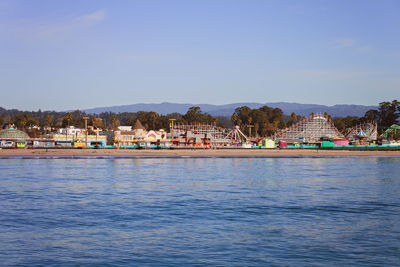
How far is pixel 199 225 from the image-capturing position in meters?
20.6

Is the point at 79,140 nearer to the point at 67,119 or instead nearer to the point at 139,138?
the point at 139,138

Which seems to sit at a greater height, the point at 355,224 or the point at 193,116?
the point at 193,116

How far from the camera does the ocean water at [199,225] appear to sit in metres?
15.6

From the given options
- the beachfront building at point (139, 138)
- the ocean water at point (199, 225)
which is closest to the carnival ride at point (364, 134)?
the beachfront building at point (139, 138)

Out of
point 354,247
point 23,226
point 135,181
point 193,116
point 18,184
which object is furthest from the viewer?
point 193,116

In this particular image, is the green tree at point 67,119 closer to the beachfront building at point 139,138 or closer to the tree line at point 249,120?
the tree line at point 249,120

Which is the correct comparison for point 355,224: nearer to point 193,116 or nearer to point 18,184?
point 18,184

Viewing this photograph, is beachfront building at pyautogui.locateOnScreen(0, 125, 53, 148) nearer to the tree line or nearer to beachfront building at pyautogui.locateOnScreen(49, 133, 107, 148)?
beachfront building at pyautogui.locateOnScreen(49, 133, 107, 148)

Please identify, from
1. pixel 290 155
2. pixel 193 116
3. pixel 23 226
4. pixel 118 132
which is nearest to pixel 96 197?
pixel 23 226

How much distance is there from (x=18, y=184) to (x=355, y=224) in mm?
26829

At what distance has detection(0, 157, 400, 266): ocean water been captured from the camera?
51.2 ft

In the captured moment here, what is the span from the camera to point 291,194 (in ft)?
101

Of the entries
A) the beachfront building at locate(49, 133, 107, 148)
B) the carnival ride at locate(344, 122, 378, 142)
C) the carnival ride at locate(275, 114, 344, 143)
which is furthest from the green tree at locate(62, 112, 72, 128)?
the carnival ride at locate(344, 122, 378, 142)

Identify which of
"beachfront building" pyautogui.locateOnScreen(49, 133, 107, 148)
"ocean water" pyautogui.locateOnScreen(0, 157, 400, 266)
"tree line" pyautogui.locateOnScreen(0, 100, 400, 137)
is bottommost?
"ocean water" pyautogui.locateOnScreen(0, 157, 400, 266)
